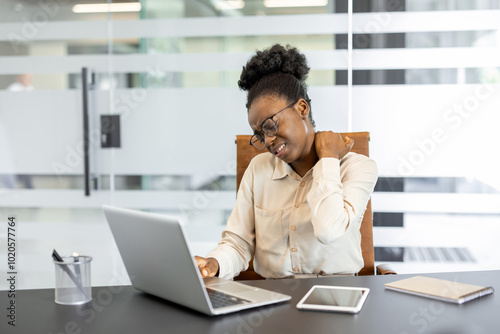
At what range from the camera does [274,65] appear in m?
1.82

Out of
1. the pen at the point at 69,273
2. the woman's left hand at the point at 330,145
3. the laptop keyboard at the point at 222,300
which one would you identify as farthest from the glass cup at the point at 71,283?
the woman's left hand at the point at 330,145

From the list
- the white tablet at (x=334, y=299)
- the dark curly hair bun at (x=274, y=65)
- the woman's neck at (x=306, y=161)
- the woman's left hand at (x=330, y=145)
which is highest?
the dark curly hair bun at (x=274, y=65)

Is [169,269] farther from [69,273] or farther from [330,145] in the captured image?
[330,145]

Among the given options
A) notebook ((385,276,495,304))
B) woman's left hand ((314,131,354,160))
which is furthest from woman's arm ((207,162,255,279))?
notebook ((385,276,495,304))

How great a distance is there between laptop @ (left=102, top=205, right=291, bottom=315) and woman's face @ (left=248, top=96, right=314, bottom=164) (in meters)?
0.52

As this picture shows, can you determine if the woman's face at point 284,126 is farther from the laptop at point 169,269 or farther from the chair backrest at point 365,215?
the laptop at point 169,269

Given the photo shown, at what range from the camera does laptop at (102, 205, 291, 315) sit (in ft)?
3.55

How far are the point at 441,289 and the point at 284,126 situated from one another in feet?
2.31

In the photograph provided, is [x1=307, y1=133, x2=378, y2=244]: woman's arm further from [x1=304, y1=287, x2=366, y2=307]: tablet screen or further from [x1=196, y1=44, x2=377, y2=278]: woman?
[x1=304, y1=287, x2=366, y2=307]: tablet screen

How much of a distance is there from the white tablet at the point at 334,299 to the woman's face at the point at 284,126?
1.78 ft

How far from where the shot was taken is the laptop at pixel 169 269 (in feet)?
3.55

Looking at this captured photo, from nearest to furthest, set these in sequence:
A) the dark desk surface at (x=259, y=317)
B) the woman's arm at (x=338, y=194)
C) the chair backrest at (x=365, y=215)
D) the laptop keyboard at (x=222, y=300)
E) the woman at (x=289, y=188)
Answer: the dark desk surface at (x=259, y=317)
the laptop keyboard at (x=222, y=300)
the woman's arm at (x=338, y=194)
the woman at (x=289, y=188)
the chair backrest at (x=365, y=215)

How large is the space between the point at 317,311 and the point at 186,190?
6.98 ft

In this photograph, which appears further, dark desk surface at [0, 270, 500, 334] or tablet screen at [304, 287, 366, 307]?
tablet screen at [304, 287, 366, 307]
